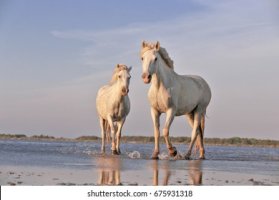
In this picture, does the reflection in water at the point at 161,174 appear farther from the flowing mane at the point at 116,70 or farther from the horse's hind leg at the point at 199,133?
the flowing mane at the point at 116,70

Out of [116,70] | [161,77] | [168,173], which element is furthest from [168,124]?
[116,70]

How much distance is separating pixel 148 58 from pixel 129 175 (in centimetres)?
336

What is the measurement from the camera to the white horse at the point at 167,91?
37.1 ft

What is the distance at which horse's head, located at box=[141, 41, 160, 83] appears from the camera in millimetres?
10797

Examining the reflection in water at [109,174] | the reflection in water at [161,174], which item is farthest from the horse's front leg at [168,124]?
the reflection in water at [109,174]

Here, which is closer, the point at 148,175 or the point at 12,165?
the point at 148,175

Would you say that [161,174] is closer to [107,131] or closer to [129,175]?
[129,175]

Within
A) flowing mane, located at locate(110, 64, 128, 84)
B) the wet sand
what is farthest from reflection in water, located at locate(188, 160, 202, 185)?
flowing mane, located at locate(110, 64, 128, 84)
